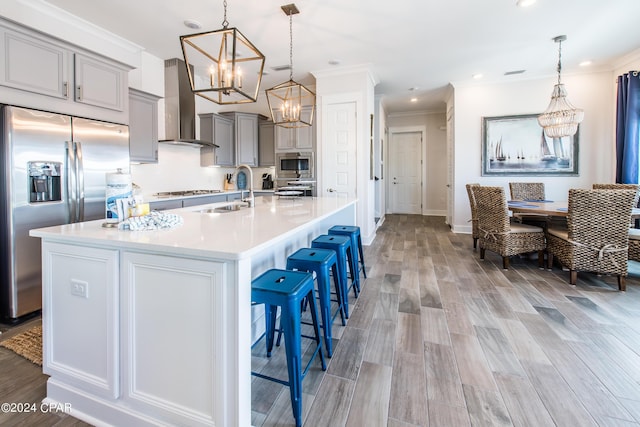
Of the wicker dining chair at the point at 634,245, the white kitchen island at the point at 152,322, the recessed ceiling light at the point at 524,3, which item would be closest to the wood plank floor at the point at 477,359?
the wicker dining chair at the point at 634,245

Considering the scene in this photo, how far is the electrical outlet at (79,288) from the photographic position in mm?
1341

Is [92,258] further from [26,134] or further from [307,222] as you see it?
[26,134]

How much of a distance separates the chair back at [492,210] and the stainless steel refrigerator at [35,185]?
4.22 metres

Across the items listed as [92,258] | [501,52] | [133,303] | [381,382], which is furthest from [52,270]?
[501,52]

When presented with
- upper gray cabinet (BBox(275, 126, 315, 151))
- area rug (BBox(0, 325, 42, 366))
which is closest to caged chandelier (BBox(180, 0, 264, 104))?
upper gray cabinet (BBox(275, 126, 315, 151))

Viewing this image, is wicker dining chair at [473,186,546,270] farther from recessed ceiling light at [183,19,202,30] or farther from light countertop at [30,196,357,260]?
recessed ceiling light at [183,19,202,30]

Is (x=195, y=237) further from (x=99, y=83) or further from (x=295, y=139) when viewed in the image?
(x=295, y=139)

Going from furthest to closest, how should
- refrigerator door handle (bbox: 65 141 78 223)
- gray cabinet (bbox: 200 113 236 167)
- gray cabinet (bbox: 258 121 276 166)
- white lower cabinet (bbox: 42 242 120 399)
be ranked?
1. gray cabinet (bbox: 258 121 276 166)
2. gray cabinet (bbox: 200 113 236 167)
3. refrigerator door handle (bbox: 65 141 78 223)
4. white lower cabinet (bbox: 42 242 120 399)

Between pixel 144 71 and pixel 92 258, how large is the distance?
378cm

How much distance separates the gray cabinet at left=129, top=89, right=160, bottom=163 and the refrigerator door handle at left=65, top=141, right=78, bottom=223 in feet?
3.26

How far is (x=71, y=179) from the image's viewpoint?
2.57 m

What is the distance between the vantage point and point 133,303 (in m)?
1.26

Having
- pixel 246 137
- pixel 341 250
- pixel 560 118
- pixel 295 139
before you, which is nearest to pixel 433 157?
pixel 560 118

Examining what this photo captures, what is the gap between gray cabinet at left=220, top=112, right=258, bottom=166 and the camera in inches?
211
